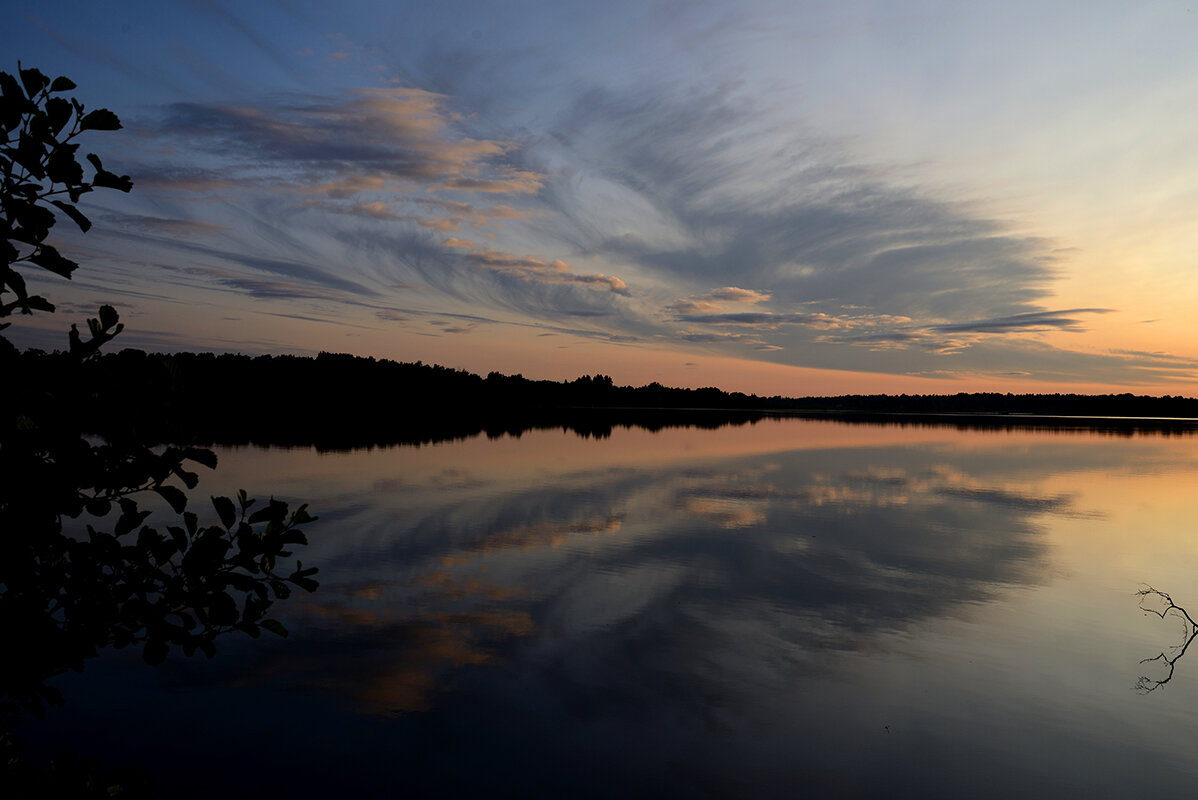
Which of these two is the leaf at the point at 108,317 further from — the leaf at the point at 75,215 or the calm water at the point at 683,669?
the calm water at the point at 683,669

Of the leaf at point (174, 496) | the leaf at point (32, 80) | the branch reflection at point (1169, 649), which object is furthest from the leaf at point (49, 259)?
the branch reflection at point (1169, 649)

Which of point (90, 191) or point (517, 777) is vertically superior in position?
point (90, 191)

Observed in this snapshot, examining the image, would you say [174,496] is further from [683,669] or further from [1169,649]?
[1169,649]

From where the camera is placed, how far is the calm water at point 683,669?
8.89 metres

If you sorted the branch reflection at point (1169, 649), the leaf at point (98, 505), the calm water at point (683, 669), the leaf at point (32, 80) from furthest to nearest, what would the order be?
the branch reflection at point (1169, 649)
the calm water at point (683, 669)
the leaf at point (98, 505)
the leaf at point (32, 80)

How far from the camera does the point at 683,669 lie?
11891 millimetres

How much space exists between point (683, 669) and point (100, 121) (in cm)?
1108

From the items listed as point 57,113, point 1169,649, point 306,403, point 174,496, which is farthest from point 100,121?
point 306,403

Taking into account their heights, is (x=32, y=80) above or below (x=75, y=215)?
above

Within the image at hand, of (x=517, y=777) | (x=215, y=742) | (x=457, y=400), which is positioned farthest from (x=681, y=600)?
(x=457, y=400)

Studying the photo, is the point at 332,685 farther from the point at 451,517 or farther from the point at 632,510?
the point at 632,510

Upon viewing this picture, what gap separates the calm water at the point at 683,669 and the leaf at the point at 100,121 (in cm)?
770

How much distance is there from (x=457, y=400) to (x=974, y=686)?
147987mm

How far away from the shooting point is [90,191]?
12.1ft
